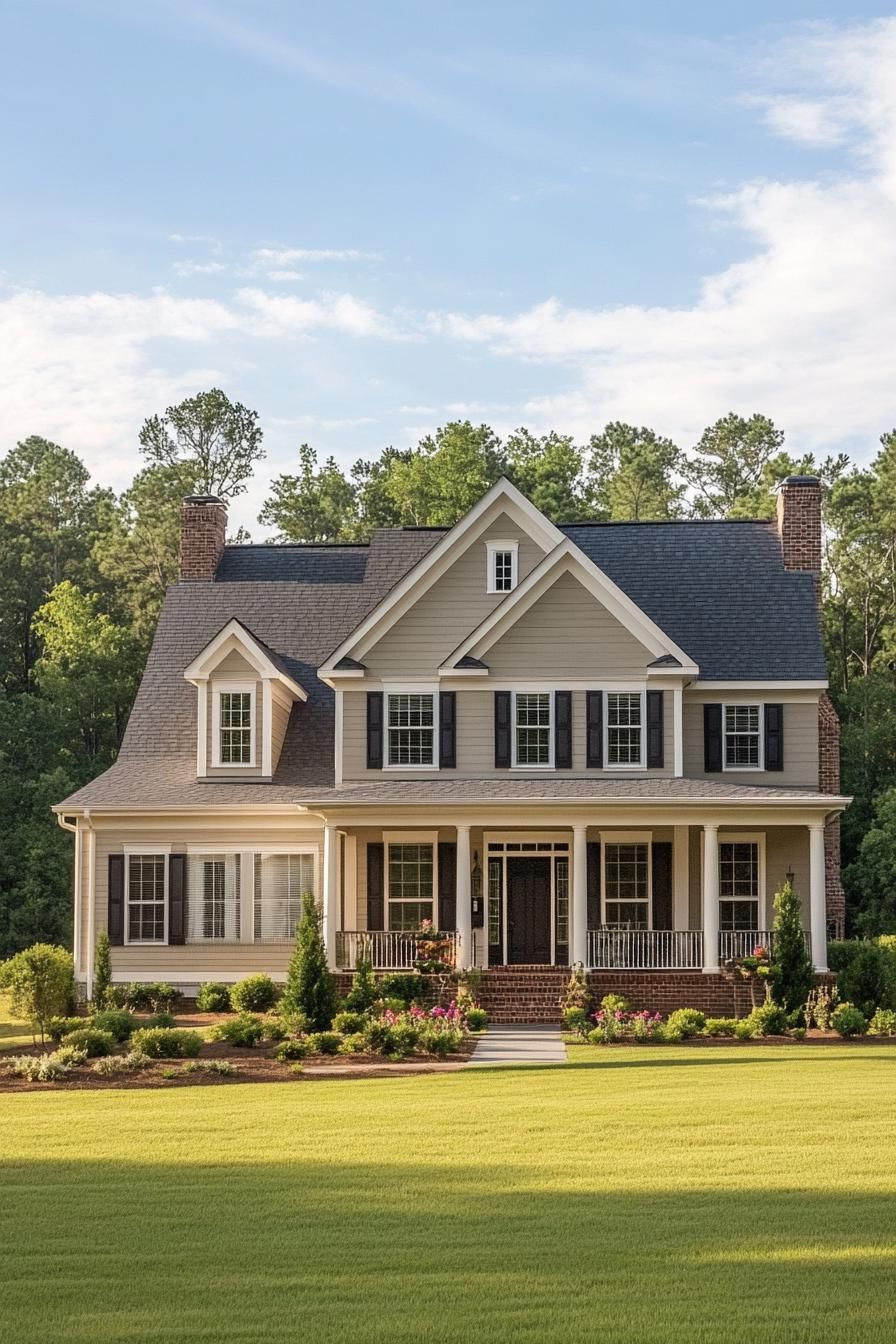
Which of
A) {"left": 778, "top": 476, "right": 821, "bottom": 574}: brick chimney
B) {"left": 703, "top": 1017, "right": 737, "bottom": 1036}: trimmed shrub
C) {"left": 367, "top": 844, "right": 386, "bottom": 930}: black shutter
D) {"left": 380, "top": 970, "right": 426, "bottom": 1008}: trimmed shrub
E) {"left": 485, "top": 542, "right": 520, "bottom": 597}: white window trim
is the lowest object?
{"left": 703, "top": 1017, "right": 737, "bottom": 1036}: trimmed shrub

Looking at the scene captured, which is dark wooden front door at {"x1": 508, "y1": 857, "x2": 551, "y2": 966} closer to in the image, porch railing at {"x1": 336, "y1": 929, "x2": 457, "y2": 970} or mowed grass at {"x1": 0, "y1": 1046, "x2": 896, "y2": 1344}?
porch railing at {"x1": 336, "y1": 929, "x2": 457, "y2": 970}

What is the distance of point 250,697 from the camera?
32375 millimetres

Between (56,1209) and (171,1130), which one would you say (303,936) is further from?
(56,1209)

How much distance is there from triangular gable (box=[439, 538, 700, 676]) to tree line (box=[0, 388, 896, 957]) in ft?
56.3

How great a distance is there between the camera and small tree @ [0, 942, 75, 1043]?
80.3 ft

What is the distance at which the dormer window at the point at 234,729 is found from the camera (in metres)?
32.4

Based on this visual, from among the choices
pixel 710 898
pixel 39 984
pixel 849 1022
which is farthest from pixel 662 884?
pixel 39 984

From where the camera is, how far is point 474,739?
31.4 m

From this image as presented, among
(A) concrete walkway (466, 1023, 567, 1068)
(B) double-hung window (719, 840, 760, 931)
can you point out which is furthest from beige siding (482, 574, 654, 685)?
(A) concrete walkway (466, 1023, 567, 1068)

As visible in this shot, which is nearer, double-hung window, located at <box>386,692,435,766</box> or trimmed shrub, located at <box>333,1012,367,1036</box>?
trimmed shrub, located at <box>333,1012,367,1036</box>

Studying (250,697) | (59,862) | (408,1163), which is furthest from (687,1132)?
(59,862)

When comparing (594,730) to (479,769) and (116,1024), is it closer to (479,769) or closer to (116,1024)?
(479,769)

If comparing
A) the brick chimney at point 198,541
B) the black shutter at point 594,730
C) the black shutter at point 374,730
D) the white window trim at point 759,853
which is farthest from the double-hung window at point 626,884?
the brick chimney at point 198,541

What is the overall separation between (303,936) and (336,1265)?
14.8m
